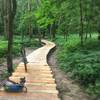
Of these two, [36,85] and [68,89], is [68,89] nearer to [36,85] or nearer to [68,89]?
[68,89]

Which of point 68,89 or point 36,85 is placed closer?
point 36,85

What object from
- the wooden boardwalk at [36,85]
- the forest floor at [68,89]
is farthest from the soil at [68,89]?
the wooden boardwalk at [36,85]

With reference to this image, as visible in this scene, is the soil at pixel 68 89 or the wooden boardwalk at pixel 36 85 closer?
the wooden boardwalk at pixel 36 85

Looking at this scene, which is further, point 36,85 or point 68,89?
point 68,89

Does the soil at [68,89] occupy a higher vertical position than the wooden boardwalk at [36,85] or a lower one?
lower

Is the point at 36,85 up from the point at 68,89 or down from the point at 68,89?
up

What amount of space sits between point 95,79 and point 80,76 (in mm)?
A: 794

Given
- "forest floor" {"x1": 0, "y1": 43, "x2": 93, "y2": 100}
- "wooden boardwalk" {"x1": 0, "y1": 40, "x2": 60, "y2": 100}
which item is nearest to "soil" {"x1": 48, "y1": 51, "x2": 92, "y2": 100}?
"forest floor" {"x1": 0, "y1": 43, "x2": 93, "y2": 100}

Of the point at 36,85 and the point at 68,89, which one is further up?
the point at 36,85

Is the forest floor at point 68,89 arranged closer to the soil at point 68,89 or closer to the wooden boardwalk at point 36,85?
the soil at point 68,89

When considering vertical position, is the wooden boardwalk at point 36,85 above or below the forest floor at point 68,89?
above

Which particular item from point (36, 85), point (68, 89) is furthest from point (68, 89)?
point (36, 85)

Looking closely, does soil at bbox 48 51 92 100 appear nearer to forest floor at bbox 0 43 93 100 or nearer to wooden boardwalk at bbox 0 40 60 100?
→ forest floor at bbox 0 43 93 100

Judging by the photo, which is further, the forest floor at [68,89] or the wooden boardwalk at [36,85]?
the forest floor at [68,89]
